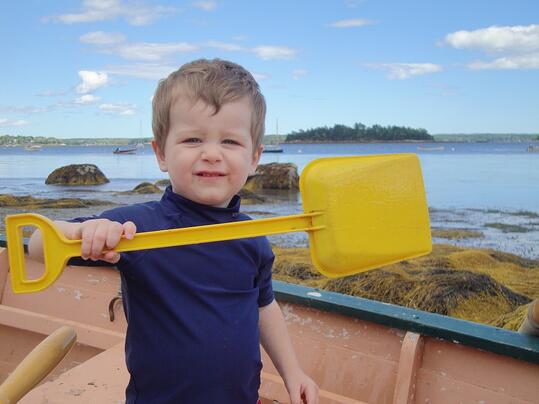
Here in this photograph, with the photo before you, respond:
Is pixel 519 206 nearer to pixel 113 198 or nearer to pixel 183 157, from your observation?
pixel 113 198

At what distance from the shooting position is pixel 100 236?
1.27 meters

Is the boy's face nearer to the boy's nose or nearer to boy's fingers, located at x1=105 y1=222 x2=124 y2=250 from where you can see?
the boy's nose

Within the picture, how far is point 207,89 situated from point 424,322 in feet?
4.73

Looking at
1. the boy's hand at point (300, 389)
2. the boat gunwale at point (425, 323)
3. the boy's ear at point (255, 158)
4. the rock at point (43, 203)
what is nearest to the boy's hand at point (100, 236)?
the boy's ear at point (255, 158)

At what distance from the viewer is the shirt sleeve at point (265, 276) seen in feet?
5.52

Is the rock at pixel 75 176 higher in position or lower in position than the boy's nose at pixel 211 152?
lower

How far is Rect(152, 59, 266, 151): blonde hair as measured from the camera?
150cm

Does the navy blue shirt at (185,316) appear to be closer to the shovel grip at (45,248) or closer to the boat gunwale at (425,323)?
the shovel grip at (45,248)

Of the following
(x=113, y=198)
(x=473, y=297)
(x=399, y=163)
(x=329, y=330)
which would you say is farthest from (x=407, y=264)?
(x=113, y=198)

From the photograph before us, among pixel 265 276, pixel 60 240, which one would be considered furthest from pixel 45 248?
pixel 265 276

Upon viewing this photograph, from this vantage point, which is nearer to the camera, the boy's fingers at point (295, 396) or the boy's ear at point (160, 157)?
the boy's ear at point (160, 157)

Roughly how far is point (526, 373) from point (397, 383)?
49 cm

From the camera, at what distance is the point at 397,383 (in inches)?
93.3

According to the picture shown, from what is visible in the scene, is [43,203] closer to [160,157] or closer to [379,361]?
[379,361]
